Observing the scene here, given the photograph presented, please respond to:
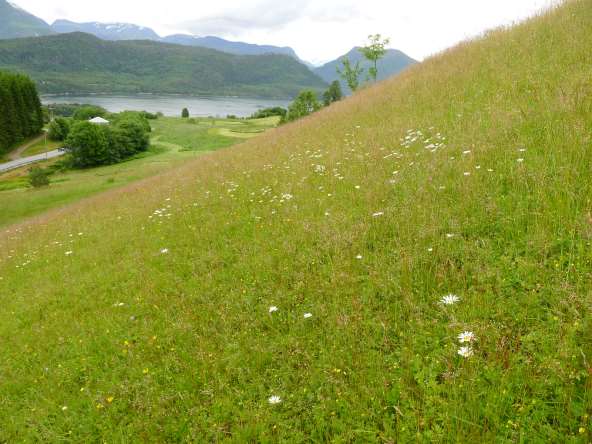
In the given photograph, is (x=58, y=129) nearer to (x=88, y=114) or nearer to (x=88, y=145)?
(x=88, y=114)

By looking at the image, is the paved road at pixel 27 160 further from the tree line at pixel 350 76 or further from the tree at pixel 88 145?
the tree line at pixel 350 76

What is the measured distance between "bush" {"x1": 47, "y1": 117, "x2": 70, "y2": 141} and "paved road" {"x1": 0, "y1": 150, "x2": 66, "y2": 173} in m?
9.27

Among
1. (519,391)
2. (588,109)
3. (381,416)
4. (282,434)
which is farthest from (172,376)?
(588,109)

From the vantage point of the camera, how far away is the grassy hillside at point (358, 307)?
9.88 ft

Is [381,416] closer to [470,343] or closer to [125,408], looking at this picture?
[470,343]

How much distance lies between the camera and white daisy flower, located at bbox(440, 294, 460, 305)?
3709 millimetres

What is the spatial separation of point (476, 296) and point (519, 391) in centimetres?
103

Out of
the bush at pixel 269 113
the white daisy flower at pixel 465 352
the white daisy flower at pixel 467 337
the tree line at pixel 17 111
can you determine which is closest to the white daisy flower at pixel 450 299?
the white daisy flower at pixel 467 337

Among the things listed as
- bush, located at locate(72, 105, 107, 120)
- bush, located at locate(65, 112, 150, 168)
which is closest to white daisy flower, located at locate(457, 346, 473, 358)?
bush, located at locate(65, 112, 150, 168)

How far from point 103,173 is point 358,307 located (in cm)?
5669

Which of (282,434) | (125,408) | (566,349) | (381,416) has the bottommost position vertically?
(125,408)

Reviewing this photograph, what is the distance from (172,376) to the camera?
4.27 metres

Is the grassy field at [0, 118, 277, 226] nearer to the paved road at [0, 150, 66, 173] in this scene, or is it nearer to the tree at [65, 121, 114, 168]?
the paved road at [0, 150, 66, 173]

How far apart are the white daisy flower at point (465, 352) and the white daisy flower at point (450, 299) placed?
1.90ft
